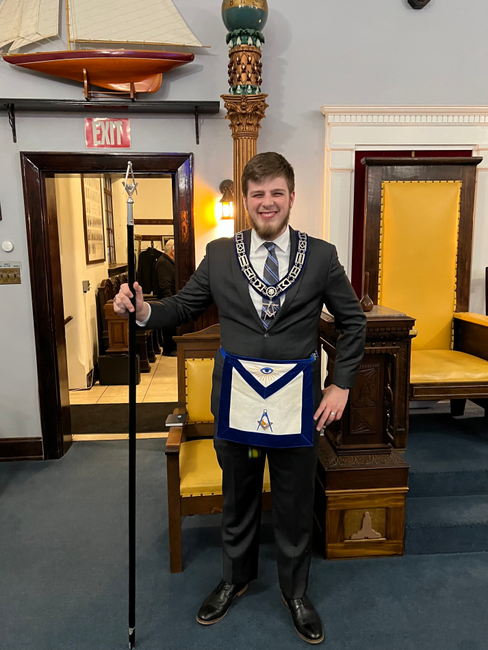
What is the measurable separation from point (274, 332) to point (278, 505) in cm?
70

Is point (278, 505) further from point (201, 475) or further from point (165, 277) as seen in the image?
point (165, 277)

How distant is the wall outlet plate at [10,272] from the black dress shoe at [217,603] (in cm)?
232

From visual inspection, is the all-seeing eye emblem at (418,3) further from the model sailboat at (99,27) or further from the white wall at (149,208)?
the white wall at (149,208)

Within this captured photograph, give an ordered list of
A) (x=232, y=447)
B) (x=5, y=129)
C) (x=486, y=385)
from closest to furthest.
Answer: (x=232, y=447) < (x=486, y=385) < (x=5, y=129)

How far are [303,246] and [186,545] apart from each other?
1.65 m

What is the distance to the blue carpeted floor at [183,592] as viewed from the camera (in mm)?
1854

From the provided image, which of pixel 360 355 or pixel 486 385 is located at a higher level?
pixel 360 355

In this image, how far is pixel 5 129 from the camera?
3.06 m

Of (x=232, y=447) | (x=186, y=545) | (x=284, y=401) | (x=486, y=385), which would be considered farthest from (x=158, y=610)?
(x=486, y=385)

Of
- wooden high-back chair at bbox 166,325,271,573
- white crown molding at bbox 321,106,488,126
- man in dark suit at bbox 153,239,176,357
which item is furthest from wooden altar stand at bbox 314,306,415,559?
man in dark suit at bbox 153,239,176,357

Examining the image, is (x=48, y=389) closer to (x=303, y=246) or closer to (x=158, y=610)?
(x=158, y=610)

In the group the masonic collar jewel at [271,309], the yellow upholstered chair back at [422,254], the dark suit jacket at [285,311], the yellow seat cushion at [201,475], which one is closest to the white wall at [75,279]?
the yellow seat cushion at [201,475]

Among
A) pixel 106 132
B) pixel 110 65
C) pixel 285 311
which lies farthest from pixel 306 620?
pixel 110 65

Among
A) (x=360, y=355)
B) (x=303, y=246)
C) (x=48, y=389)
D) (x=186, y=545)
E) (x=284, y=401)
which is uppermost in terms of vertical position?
(x=303, y=246)
